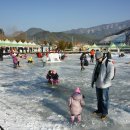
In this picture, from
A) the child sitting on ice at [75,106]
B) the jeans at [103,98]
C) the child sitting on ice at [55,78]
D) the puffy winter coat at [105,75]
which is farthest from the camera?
the child sitting on ice at [55,78]

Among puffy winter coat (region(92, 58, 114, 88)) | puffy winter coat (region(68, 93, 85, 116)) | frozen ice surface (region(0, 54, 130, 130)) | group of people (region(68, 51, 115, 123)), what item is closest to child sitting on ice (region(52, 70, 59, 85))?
frozen ice surface (region(0, 54, 130, 130))

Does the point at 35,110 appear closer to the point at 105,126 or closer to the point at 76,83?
the point at 105,126

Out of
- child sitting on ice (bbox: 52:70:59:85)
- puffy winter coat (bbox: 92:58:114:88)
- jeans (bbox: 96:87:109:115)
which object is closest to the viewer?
puffy winter coat (bbox: 92:58:114:88)

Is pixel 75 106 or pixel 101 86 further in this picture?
pixel 101 86

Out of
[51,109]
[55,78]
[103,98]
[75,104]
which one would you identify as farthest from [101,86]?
[55,78]

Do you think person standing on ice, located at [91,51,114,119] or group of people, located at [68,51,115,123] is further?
person standing on ice, located at [91,51,114,119]

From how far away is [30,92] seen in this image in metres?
11.2

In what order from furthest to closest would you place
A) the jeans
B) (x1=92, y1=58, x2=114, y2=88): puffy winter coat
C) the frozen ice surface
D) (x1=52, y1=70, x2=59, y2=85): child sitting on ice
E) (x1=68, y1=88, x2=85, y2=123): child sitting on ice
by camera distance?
(x1=52, y1=70, x2=59, y2=85): child sitting on ice
the jeans
(x1=92, y1=58, x2=114, y2=88): puffy winter coat
(x1=68, y1=88, x2=85, y2=123): child sitting on ice
the frozen ice surface

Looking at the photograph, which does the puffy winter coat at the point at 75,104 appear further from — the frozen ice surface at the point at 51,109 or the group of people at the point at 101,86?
the frozen ice surface at the point at 51,109

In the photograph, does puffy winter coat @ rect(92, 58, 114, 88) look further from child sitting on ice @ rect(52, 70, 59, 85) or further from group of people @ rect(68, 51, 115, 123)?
child sitting on ice @ rect(52, 70, 59, 85)

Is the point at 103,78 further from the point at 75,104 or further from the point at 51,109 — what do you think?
the point at 51,109

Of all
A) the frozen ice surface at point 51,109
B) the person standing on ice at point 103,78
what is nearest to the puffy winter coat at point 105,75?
the person standing on ice at point 103,78

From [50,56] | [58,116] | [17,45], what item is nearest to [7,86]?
[58,116]

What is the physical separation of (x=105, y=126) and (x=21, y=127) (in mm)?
1882
